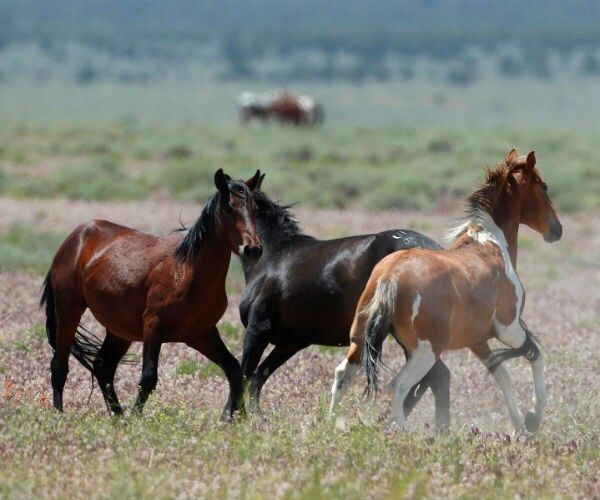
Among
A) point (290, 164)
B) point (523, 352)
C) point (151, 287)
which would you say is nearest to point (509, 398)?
point (523, 352)

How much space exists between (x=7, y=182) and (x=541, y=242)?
41.7 ft

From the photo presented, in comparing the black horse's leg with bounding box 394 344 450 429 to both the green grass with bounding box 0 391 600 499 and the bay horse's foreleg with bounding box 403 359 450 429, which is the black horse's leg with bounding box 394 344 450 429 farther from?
the green grass with bounding box 0 391 600 499

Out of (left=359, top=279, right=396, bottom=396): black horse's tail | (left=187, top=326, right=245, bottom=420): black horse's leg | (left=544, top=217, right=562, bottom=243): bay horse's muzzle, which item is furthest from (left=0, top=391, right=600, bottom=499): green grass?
(left=544, top=217, right=562, bottom=243): bay horse's muzzle

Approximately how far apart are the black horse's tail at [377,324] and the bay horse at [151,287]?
2.98 feet

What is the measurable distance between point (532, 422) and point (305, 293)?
6.76 ft

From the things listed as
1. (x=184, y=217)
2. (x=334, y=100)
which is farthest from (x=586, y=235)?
(x=334, y=100)

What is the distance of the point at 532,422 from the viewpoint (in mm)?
8867

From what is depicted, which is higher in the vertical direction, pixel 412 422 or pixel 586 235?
pixel 412 422

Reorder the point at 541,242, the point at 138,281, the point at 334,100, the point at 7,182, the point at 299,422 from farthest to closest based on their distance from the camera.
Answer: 1. the point at 334,100
2. the point at 7,182
3. the point at 541,242
4. the point at 138,281
5. the point at 299,422

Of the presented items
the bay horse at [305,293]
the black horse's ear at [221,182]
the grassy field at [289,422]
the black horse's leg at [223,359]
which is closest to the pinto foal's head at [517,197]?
Result: the bay horse at [305,293]

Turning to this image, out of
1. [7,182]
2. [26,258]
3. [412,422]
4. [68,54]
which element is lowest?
[68,54]

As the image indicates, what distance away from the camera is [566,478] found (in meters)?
6.94

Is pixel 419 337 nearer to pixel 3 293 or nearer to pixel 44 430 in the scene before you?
pixel 44 430

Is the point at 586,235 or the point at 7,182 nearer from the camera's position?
the point at 586,235
